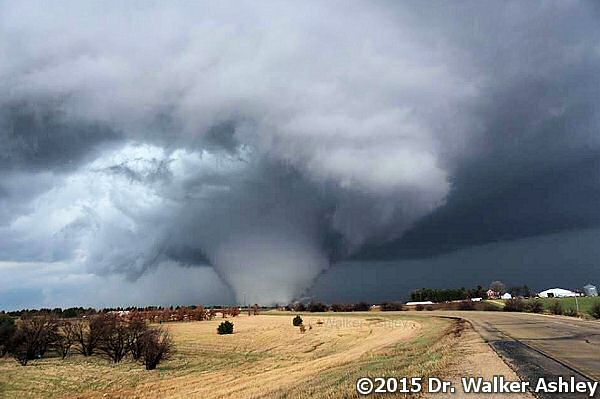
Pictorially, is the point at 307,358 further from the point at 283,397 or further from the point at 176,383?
the point at 283,397

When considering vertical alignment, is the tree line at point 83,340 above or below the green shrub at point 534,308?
below

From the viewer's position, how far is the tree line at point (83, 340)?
4481 centimetres

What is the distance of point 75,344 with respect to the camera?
51281 millimetres

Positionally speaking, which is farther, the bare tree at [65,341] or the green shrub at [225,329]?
the green shrub at [225,329]

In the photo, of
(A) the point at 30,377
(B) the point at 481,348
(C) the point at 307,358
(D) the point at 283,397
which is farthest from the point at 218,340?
(D) the point at 283,397

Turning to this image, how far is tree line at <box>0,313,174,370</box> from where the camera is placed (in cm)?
4481

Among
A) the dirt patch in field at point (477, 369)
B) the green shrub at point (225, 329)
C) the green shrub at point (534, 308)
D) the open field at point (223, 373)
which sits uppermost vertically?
the green shrub at point (534, 308)

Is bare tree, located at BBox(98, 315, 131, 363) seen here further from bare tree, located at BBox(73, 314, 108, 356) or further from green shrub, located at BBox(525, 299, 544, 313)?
green shrub, located at BBox(525, 299, 544, 313)

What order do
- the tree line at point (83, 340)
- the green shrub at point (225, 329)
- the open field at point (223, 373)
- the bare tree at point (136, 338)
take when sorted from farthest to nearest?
the green shrub at point (225, 329) < the bare tree at point (136, 338) < the tree line at point (83, 340) < the open field at point (223, 373)

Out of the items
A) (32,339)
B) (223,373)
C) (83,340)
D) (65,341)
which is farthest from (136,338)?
(223,373)

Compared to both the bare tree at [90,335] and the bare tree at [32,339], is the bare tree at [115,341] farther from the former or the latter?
the bare tree at [32,339]

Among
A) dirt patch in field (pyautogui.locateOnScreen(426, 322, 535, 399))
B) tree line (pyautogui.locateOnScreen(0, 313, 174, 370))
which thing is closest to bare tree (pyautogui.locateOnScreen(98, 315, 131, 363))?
tree line (pyautogui.locateOnScreen(0, 313, 174, 370))

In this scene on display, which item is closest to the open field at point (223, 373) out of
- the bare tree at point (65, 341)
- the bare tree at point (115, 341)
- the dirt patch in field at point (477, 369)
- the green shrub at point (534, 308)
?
the dirt patch in field at point (477, 369)

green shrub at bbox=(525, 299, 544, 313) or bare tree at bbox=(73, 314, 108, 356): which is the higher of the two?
green shrub at bbox=(525, 299, 544, 313)
